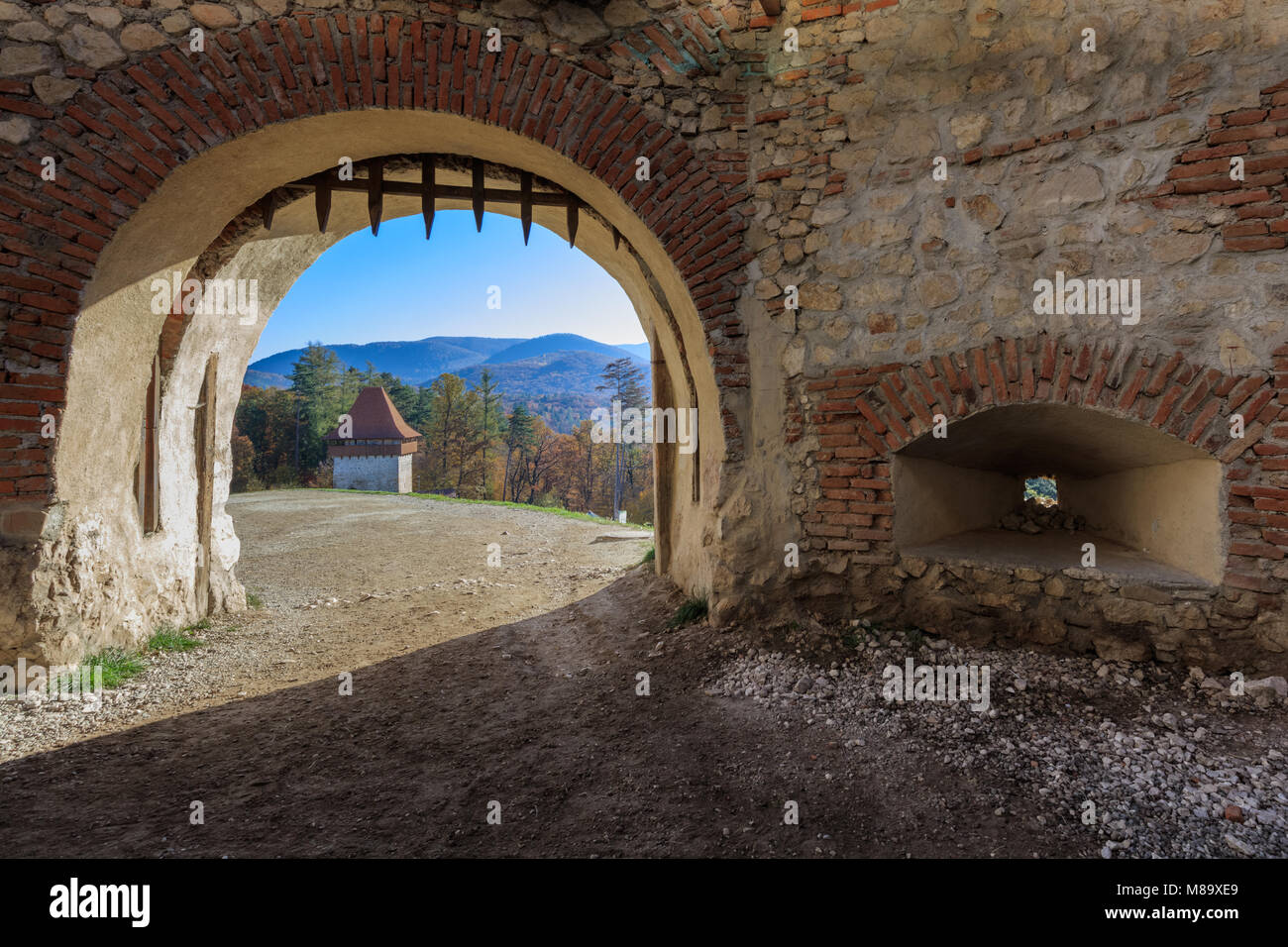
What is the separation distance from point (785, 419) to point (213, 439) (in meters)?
5.30

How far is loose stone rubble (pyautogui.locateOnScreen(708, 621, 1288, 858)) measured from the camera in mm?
2340

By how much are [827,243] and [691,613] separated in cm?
293

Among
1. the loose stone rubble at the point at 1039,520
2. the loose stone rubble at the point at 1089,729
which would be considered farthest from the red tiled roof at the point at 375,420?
the loose stone rubble at the point at 1089,729

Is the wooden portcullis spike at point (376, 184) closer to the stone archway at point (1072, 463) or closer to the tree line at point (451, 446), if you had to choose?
the stone archway at point (1072, 463)

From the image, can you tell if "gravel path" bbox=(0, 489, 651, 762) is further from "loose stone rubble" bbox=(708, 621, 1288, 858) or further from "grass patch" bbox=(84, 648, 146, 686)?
"loose stone rubble" bbox=(708, 621, 1288, 858)

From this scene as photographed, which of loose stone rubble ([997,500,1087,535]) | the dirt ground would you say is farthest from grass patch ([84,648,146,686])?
loose stone rubble ([997,500,1087,535])

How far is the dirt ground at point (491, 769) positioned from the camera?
7.79ft

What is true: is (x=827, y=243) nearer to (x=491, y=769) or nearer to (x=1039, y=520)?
(x=1039, y=520)

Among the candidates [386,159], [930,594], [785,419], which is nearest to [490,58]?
[386,159]

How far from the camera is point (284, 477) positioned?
119 ft

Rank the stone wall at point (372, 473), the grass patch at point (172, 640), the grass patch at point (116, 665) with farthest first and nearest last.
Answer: the stone wall at point (372, 473), the grass patch at point (172, 640), the grass patch at point (116, 665)

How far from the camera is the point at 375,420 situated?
37062mm

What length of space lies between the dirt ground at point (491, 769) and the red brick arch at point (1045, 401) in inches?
54.9
